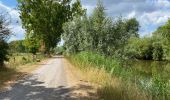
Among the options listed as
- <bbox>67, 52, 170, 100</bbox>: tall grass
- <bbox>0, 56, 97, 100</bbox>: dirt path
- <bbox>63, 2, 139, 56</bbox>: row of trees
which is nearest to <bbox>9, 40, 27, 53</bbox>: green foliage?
<bbox>63, 2, 139, 56</bbox>: row of trees

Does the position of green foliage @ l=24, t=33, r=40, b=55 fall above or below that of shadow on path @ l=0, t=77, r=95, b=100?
above

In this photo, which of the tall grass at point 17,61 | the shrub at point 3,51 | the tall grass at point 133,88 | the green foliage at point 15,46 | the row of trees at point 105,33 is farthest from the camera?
the tall grass at point 17,61

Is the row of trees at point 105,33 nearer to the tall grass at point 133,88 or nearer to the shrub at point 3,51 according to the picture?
the shrub at point 3,51

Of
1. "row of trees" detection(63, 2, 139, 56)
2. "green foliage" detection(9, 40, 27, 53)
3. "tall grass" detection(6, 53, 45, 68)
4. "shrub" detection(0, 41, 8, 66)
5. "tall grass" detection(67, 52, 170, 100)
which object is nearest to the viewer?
"tall grass" detection(67, 52, 170, 100)

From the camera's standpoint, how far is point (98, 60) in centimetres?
2475

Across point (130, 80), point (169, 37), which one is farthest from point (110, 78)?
point (169, 37)

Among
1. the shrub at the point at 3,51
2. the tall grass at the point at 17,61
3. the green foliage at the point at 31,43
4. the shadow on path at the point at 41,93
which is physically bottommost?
the shadow on path at the point at 41,93

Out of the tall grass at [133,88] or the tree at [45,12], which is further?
the tree at [45,12]

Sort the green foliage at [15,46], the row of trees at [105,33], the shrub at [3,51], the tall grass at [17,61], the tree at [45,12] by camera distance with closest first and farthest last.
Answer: the row of trees at [105,33], the shrub at [3,51], the green foliage at [15,46], the tall grass at [17,61], the tree at [45,12]

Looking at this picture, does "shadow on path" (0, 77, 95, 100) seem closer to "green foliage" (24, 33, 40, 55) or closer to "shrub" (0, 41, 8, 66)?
"shrub" (0, 41, 8, 66)

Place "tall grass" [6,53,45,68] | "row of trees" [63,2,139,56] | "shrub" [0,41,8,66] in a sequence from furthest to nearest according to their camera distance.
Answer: "tall grass" [6,53,45,68] < "shrub" [0,41,8,66] < "row of trees" [63,2,139,56]

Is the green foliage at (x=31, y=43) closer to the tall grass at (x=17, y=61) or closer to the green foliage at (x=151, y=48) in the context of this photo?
the green foliage at (x=151, y=48)

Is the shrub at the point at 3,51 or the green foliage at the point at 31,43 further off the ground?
the green foliage at the point at 31,43

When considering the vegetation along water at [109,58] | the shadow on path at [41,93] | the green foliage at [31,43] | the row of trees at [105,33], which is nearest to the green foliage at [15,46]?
the vegetation along water at [109,58]
